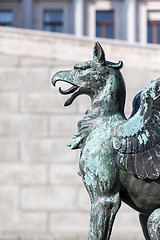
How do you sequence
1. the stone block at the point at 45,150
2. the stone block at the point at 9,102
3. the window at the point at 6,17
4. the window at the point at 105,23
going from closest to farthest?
the stone block at the point at 45,150 → the stone block at the point at 9,102 → the window at the point at 105,23 → the window at the point at 6,17

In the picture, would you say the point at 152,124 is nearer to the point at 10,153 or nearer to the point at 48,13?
the point at 10,153

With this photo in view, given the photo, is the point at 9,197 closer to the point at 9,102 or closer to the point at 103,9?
the point at 9,102

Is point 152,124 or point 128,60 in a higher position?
point 128,60

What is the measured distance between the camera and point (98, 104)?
3029mm

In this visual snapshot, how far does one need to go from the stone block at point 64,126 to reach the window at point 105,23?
12.1 metres

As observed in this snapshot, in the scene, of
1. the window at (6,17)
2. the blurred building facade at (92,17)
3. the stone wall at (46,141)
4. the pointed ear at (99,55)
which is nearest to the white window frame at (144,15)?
the blurred building facade at (92,17)

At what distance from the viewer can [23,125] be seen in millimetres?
8039

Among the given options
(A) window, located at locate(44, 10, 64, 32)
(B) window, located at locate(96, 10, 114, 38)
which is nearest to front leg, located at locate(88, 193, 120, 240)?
(B) window, located at locate(96, 10, 114, 38)

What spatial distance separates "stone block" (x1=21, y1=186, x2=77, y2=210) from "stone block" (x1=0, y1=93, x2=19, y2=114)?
1.16 metres

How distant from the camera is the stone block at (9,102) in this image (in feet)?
26.5

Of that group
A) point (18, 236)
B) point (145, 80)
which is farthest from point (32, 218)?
point (145, 80)

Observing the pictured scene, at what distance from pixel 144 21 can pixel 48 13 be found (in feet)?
11.4

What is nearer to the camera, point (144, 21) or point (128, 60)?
point (128, 60)

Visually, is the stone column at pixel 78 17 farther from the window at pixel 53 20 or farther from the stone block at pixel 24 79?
the stone block at pixel 24 79
